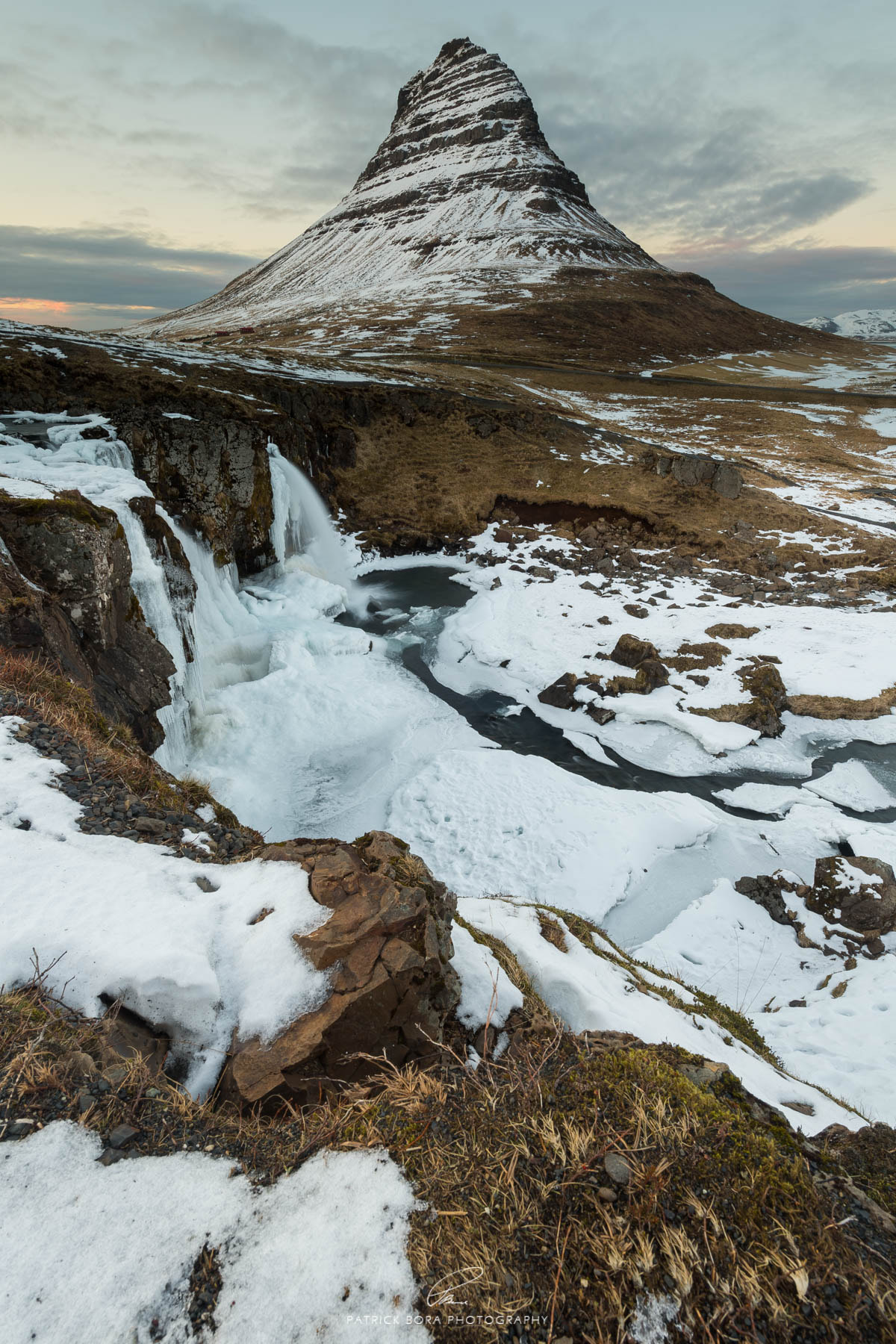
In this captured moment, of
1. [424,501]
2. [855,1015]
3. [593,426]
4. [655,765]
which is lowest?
[655,765]

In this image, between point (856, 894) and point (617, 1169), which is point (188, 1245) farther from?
point (856, 894)

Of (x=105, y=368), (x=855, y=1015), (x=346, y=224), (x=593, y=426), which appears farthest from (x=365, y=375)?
(x=346, y=224)

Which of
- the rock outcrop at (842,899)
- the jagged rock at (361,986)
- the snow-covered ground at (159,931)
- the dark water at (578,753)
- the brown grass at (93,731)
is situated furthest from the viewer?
the dark water at (578,753)

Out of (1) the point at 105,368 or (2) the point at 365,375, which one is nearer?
(1) the point at 105,368

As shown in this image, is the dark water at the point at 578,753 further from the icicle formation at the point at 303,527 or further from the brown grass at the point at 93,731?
the brown grass at the point at 93,731

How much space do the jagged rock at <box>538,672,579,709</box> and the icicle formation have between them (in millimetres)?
13194

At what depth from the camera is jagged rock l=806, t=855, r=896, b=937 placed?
9367mm

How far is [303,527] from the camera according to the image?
29562 millimetres

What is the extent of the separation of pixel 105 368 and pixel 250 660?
19916 millimetres

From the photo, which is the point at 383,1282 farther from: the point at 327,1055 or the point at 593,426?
the point at 593,426

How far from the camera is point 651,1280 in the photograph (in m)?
2.36

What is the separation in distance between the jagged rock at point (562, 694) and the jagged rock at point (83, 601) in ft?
35.7

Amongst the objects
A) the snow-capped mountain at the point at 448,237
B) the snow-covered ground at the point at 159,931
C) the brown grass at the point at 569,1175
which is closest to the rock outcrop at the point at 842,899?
the brown grass at the point at 569,1175
